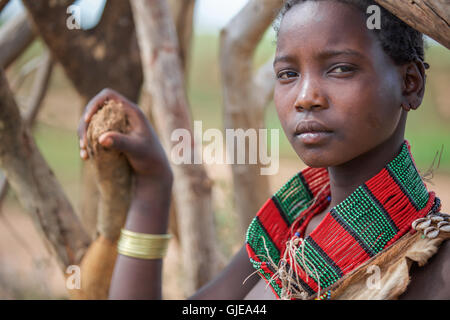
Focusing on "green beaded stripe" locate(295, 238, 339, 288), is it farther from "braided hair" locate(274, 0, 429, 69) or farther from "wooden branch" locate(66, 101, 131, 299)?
"wooden branch" locate(66, 101, 131, 299)

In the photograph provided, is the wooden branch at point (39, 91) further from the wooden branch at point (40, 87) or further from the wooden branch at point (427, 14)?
the wooden branch at point (427, 14)

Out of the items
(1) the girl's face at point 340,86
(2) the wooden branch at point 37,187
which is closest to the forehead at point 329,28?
(1) the girl's face at point 340,86

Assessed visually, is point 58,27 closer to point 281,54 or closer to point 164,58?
point 164,58

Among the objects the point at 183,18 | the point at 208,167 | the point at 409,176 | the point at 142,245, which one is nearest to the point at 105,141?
the point at 142,245

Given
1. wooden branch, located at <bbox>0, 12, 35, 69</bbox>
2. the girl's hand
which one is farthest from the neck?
wooden branch, located at <bbox>0, 12, 35, 69</bbox>

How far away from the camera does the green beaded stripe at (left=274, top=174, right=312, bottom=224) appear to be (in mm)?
1769

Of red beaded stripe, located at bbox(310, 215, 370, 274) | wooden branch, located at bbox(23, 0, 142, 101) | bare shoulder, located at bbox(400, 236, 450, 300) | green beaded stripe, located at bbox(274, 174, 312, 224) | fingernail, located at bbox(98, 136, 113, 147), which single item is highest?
wooden branch, located at bbox(23, 0, 142, 101)

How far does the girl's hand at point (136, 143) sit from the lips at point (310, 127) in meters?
0.73

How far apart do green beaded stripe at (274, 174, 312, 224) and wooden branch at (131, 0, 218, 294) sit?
1.39m

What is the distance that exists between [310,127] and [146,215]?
900 mm

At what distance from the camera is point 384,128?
1.35 metres

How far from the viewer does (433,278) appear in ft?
4.20

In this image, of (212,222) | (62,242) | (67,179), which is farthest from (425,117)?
(62,242)
